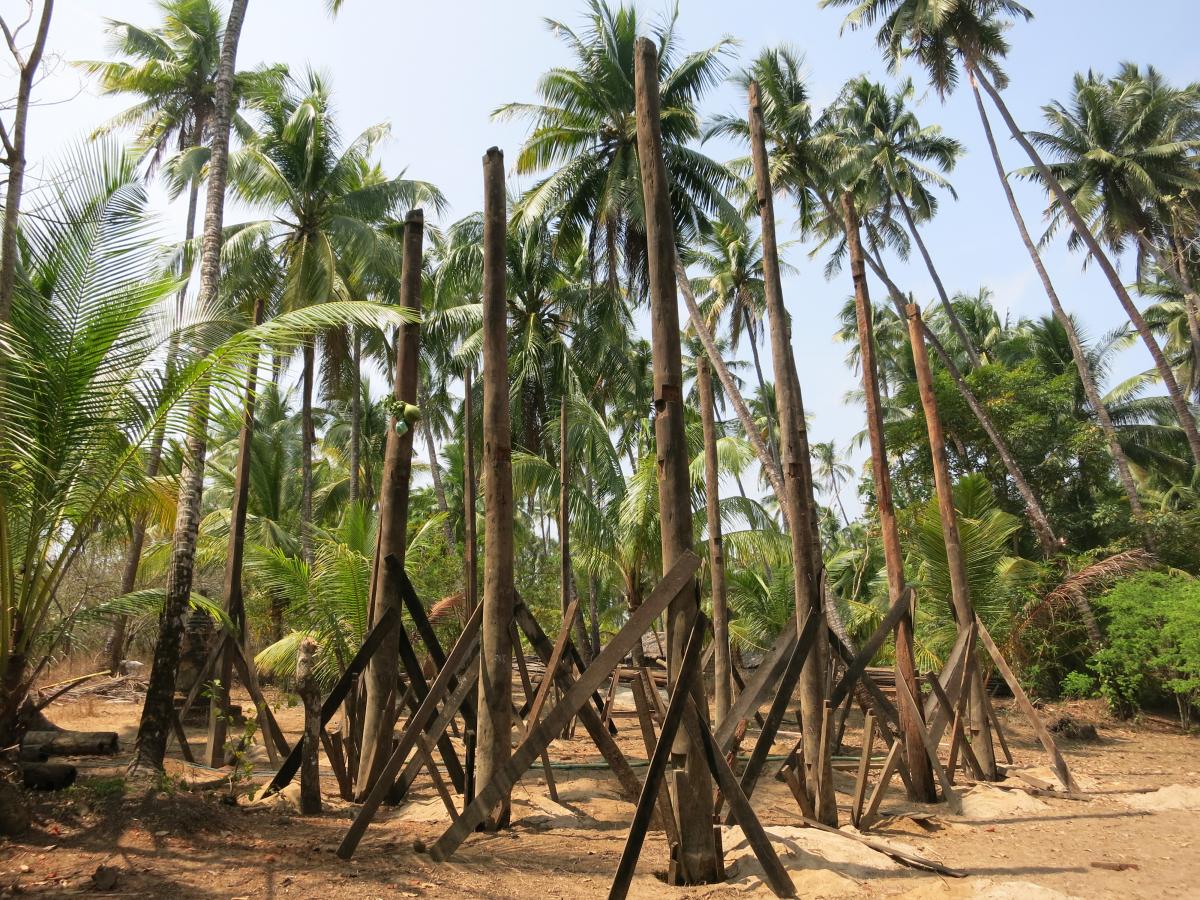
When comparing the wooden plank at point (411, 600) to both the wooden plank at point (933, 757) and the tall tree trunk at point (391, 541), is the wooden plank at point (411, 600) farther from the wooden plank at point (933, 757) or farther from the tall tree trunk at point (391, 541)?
the wooden plank at point (933, 757)

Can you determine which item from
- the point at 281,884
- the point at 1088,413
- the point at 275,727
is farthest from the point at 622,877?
the point at 1088,413

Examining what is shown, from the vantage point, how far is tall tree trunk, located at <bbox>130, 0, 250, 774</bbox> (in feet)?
26.2

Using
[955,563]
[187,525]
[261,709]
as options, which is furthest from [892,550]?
[187,525]

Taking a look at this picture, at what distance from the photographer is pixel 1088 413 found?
29.0 metres

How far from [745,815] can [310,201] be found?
19319mm

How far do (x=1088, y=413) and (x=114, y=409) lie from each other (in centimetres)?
3029

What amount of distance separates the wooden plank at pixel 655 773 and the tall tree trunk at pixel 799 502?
7.31 feet

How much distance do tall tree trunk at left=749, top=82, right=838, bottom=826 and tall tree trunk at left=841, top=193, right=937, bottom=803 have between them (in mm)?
1210

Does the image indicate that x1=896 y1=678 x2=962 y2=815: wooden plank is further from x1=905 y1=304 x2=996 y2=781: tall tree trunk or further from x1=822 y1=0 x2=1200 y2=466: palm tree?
x1=822 y1=0 x2=1200 y2=466: palm tree

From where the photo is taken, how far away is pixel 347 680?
286 inches

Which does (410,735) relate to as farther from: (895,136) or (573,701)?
(895,136)

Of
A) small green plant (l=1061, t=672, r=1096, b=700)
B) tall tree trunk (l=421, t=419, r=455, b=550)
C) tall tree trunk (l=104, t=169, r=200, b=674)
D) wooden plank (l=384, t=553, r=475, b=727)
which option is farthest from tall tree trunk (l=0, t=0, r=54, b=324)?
small green plant (l=1061, t=672, r=1096, b=700)

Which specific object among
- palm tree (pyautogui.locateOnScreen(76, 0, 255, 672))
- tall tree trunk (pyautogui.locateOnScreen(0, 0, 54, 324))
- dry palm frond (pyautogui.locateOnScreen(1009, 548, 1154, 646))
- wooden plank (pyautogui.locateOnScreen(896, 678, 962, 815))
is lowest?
wooden plank (pyautogui.locateOnScreen(896, 678, 962, 815))

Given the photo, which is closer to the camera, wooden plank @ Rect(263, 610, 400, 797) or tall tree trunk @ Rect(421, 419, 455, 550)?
wooden plank @ Rect(263, 610, 400, 797)
